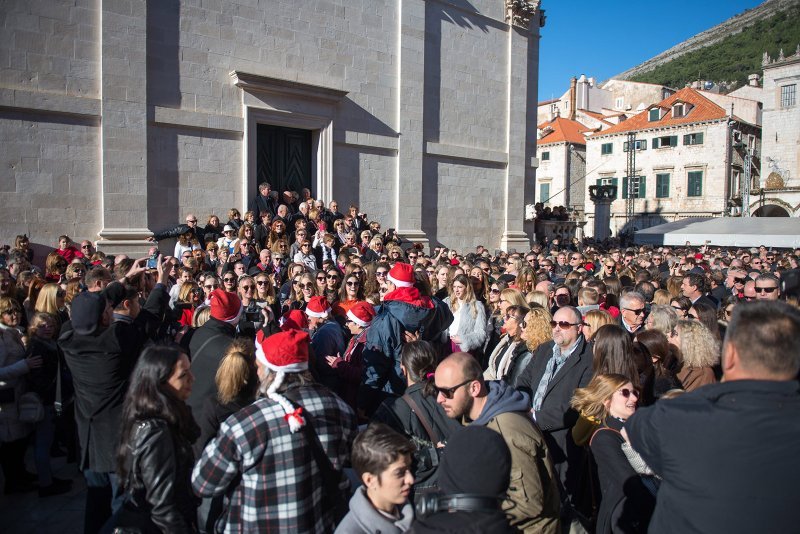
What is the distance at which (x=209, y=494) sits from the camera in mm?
2740

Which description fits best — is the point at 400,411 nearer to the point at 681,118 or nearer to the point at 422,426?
the point at 422,426

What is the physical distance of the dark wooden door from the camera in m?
14.6

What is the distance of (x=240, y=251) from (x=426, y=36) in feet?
33.4

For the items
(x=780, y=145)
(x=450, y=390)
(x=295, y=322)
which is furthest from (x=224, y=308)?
(x=780, y=145)

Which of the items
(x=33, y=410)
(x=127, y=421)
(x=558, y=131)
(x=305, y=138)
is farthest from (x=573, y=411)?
(x=558, y=131)

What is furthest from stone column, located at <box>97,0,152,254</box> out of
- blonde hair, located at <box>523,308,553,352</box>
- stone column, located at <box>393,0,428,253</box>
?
blonde hair, located at <box>523,308,553,352</box>

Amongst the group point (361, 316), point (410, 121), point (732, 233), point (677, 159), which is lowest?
point (361, 316)

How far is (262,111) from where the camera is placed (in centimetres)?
1398

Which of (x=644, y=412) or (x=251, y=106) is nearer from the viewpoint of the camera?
(x=644, y=412)

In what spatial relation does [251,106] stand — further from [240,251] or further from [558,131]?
[558,131]

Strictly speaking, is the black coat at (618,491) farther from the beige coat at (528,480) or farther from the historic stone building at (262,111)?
the historic stone building at (262,111)

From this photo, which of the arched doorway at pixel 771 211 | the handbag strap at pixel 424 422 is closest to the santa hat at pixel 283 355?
the handbag strap at pixel 424 422

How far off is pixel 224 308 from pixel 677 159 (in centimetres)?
4658

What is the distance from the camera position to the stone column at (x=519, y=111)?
19312 mm
